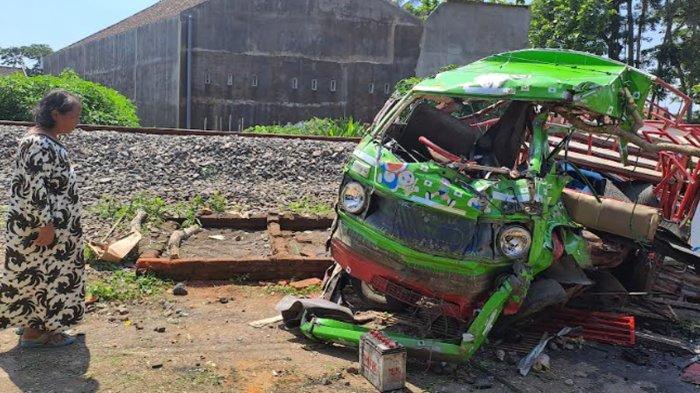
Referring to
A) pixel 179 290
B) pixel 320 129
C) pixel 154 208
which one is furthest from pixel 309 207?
pixel 320 129

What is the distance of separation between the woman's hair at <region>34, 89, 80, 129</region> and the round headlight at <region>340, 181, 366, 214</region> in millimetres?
2097

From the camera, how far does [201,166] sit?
34.0 feet

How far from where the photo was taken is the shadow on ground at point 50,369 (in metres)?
4.08

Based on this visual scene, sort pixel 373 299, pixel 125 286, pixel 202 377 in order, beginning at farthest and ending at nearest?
pixel 125 286 → pixel 373 299 → pixel 202 377

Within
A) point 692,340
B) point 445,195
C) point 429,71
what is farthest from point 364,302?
point 429,71

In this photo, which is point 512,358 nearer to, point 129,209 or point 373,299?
point 373,299

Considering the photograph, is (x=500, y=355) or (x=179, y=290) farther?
(x=179, y=290)

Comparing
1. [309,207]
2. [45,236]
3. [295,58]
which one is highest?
[295,58]

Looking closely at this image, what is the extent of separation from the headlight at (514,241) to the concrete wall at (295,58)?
73.8 ft

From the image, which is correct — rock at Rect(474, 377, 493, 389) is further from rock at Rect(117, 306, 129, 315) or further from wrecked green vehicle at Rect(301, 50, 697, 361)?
rock at Rect(117, 306, 129, 315)

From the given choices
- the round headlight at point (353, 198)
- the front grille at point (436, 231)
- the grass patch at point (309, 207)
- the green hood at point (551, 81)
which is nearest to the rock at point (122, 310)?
the round headlight at point (353, 198)

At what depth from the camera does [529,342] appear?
5301 mm

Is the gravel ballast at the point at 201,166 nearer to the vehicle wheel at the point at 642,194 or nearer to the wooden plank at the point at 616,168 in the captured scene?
the wooden plank at the point at 616,168

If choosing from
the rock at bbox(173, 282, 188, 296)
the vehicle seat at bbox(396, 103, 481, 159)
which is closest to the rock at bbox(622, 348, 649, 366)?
the vehicle seat at bbox(396, 103, 481, 159)
